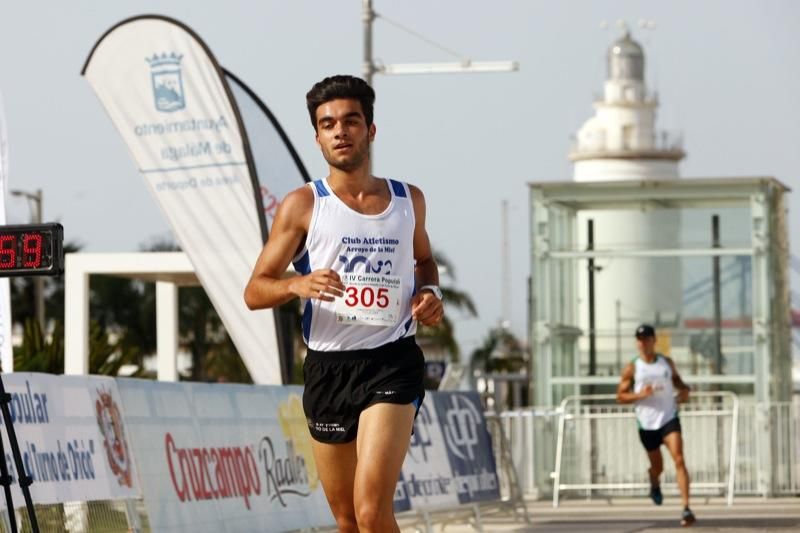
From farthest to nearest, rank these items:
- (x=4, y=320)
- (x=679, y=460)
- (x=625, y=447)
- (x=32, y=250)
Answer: (x=625, y=447) → (x=679, y=460) → (x=4, y=320) → (x=32, y=250)

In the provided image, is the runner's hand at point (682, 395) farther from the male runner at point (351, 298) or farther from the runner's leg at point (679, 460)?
the male runner at point (351, 298)

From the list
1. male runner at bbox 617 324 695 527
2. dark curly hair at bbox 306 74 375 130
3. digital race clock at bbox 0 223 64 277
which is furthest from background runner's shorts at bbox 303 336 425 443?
male runner at bbox 617 324 695 527

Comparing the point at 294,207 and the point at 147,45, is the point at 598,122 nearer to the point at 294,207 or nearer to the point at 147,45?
the point at 147,45

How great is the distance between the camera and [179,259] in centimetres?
2405

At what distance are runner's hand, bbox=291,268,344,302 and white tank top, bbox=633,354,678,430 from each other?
10607 millimetres

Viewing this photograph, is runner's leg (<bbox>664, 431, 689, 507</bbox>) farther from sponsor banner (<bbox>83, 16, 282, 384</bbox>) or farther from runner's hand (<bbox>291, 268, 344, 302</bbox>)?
runner's hand (<bbox>291, 268, 344, 302</bbox>)

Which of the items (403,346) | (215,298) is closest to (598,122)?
(215,298)

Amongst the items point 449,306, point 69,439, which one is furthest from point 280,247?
point 449,306

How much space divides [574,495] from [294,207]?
1647 cm

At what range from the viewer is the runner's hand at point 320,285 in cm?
675

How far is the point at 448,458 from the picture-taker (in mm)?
16391

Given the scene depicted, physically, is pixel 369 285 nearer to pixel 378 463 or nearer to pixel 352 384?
pixel 352 384

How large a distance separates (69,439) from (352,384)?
10.7 ft

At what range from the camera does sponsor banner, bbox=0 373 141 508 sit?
9.48 metres
